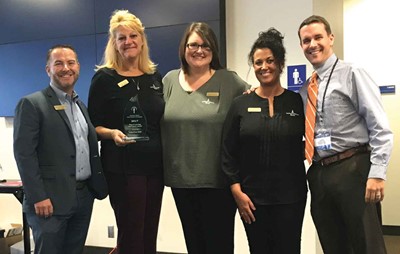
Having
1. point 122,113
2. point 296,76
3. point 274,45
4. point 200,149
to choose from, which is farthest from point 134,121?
point 296,76

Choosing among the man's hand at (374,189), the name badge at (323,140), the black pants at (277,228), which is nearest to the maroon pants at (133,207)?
the black pants at (277,228)

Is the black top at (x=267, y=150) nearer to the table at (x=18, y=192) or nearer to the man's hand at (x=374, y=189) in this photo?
the man's hand at (x=374, y=189)

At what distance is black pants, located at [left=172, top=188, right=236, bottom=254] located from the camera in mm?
2164

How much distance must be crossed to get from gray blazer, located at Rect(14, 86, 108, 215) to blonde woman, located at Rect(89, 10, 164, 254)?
0.64 ft

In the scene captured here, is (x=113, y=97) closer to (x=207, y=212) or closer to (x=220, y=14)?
(x=207, y=212)

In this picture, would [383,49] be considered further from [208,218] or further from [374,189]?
[208,218]

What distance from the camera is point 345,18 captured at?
195 inches

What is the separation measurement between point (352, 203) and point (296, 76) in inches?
58.0

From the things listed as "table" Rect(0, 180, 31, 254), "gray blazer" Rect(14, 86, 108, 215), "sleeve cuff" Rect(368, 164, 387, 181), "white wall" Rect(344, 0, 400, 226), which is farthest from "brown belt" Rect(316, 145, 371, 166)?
"white wall" Rect(344, 0, 400, 226)

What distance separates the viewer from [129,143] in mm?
2164

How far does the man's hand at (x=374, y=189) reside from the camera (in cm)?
184

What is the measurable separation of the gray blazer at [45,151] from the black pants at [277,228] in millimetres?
A: 1017

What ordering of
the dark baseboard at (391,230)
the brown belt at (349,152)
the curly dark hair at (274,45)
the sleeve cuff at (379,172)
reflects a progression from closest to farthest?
the sleeve cuff at (379,172) < the brown belt at (349,152) < the curly dark hair at (274,45) < the dark baseboard at (391,230)

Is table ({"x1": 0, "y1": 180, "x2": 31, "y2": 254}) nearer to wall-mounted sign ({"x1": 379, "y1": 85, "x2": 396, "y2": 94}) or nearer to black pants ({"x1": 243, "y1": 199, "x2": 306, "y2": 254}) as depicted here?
black pants ({"x1": 243, "y1": 199, "x2": 306, "y2": 254})
